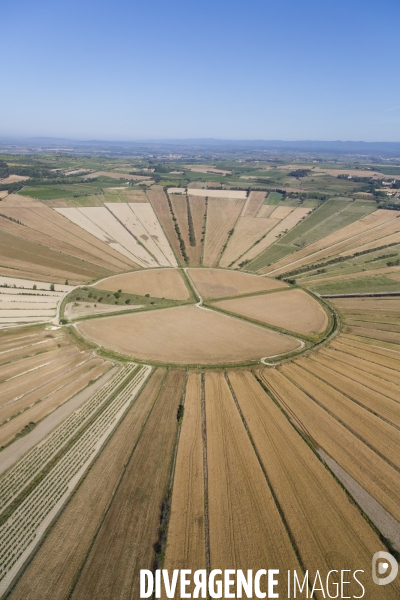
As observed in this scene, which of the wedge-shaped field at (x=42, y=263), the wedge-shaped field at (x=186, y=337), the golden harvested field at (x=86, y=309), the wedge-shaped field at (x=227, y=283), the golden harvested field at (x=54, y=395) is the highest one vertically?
the wedge-shaped field at (x=42, y=263)

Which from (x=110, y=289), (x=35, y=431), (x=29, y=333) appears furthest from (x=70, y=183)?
(x=35, y=431)

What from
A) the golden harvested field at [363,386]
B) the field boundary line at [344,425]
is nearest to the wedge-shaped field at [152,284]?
the golden harvested field at [363,386]

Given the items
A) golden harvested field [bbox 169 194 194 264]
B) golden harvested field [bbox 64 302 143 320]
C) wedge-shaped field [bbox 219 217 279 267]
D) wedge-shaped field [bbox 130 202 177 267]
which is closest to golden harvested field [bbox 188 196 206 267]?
golden harvested field [bbox 169 194 194 264]

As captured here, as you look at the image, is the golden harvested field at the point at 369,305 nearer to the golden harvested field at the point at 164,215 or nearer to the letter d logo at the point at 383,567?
the golden harvested field at the point at 164,215

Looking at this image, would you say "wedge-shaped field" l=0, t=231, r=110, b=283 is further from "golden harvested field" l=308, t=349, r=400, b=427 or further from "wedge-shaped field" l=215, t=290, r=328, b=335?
"golden harvested field" l=308, t=349, r=400, b=427

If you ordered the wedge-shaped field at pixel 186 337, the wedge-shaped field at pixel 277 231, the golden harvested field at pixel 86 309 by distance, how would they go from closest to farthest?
the wedge-shaped field at pixel 186 337, the golden harvested field at pixel 86 309, the wedge-shaped field at pixel 277 231

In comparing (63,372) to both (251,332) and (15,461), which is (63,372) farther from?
(251,332)

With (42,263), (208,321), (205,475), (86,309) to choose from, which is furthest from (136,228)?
(205,475)

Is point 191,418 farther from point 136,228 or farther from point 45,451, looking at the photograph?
point 136,228
